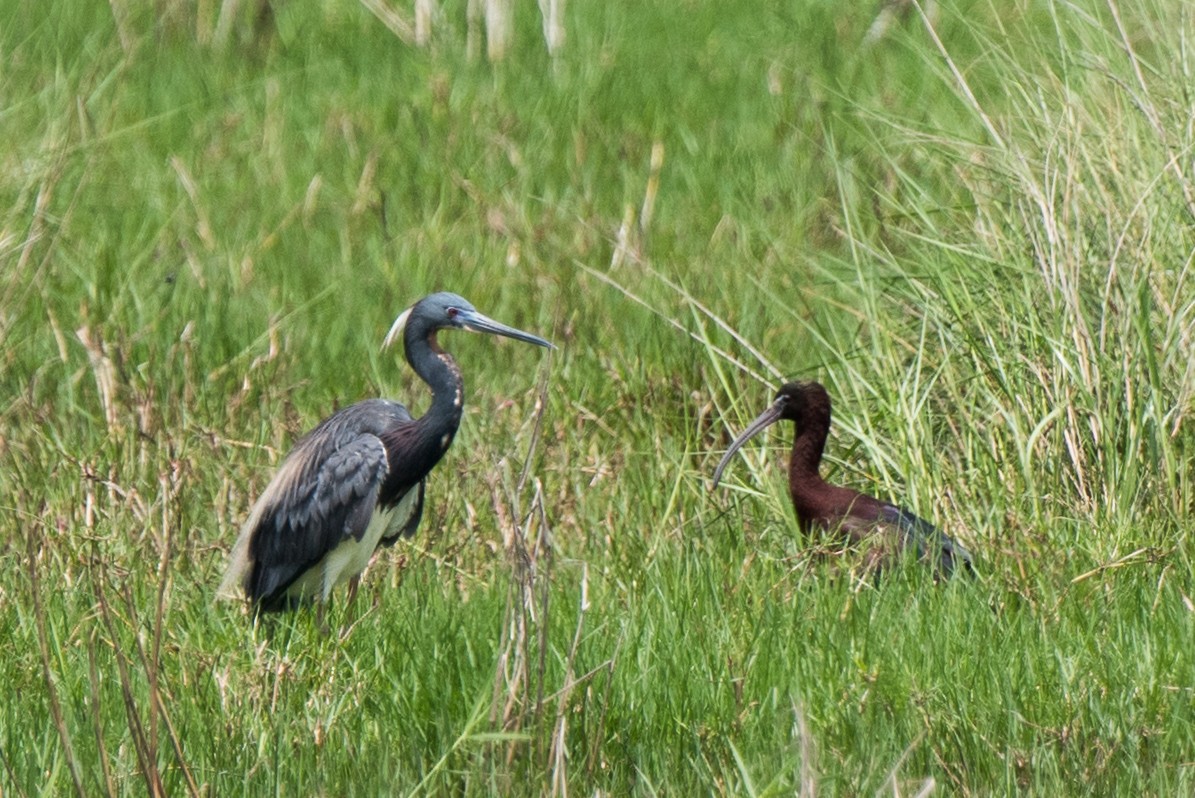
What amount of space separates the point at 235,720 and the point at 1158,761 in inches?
69.1

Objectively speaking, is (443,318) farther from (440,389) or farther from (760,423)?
(760,423)

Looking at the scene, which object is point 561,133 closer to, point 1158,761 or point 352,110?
point 352,110

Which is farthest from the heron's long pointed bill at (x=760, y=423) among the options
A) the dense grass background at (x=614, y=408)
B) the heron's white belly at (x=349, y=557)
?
the heron's white belly at (x=349, y=557)

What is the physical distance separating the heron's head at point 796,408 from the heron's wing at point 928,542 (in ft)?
1.64

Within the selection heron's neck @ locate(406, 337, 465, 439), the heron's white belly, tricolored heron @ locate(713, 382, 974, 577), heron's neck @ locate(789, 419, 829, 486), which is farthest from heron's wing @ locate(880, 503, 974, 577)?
the heron's white belly

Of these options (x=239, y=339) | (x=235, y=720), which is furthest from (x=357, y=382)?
(x=235, y=720)

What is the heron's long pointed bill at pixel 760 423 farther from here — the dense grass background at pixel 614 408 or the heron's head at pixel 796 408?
the dense grass background at pixel 614 408

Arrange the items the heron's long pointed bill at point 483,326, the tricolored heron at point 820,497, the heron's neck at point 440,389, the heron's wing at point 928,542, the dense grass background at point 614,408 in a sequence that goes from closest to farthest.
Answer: the dense grass background at point 614,408 < the heron's wing at point 928,542 < the tricolored heron at point 820,497 < the heron's neck at point 440,389 < the heron's long pointed bill at point 483,326

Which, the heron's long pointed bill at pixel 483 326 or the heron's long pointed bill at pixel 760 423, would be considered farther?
the heron's long pointed bill at pixel 760 423

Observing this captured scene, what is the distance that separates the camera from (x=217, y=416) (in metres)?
6.34

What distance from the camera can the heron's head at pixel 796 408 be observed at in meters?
5.73

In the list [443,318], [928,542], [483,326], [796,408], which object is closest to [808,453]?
[796,408]

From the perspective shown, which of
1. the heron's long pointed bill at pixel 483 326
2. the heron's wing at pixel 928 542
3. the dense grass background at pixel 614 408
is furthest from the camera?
the heron's long pointed bill at pixel 483 326

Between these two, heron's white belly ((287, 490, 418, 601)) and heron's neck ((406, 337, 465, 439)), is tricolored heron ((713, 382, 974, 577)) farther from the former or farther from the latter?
heron's white belly ((287, 490, 418, 601))
